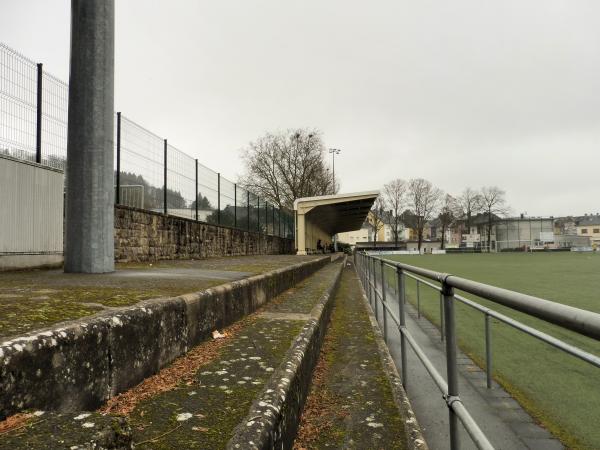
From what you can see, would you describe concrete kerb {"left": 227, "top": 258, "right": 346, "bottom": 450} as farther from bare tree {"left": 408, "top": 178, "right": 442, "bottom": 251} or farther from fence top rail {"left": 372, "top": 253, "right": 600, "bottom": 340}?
bare tree {"left": 408, "top": 178, "right": 442, "bottom": 251}

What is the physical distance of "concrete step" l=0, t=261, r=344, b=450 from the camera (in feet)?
3.79

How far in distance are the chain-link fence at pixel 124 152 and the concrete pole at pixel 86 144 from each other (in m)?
1.26

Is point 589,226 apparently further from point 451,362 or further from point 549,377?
point 451,362

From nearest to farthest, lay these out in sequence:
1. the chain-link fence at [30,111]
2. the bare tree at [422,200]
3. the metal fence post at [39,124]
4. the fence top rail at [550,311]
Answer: the fence top rail at [550,311], the chain-link fence at [30,111], the metal fence post at [39,124], the bare tree at [422,200]

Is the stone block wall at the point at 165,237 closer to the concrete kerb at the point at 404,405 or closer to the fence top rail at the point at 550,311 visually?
the concrete kerb at the point at 404,405

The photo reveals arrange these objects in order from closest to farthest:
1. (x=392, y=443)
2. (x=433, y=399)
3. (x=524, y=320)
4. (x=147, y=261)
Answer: (x=392, y=443), (x=433, y=399), (x=524, y=320), (x=147, y=261)

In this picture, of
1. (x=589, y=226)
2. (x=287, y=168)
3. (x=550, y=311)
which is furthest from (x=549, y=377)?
(x=589, y=226)

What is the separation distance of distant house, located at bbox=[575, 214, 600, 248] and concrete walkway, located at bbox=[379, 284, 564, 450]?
126 m

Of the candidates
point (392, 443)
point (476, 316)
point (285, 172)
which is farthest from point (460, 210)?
point (392, 443)

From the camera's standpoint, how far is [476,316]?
7.25 meters

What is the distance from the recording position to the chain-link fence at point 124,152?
18.3 feet

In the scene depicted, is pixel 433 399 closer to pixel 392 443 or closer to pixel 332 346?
pixel 332 346

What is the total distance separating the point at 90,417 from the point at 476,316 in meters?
7.14

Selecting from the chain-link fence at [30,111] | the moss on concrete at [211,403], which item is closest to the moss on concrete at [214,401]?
the moss on concrete at [211,403]
